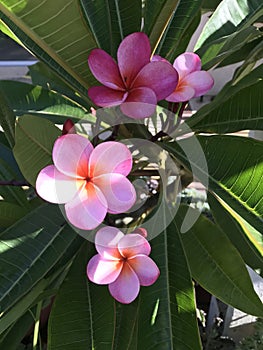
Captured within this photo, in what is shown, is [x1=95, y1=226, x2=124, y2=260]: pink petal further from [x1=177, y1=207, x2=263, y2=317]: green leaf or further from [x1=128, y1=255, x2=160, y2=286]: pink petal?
[x1=177, y1=207, x2=263, y2=317]: green leaf

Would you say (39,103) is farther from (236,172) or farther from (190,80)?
(236,172)

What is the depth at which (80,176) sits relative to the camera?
433mm

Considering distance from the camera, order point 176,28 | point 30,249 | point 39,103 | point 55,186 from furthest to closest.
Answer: point 39,103 → point 176,28 → point 30,249 → point 55,186

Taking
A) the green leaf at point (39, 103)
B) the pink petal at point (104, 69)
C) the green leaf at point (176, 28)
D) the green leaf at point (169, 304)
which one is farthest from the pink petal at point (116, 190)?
the green leaf at point (39, 103)

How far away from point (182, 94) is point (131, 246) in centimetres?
18

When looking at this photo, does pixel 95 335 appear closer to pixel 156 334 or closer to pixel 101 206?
pixel 156 334

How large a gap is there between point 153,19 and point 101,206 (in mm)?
272

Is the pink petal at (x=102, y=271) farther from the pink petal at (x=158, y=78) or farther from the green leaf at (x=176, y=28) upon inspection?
the green leaf at (x=176, y=28)

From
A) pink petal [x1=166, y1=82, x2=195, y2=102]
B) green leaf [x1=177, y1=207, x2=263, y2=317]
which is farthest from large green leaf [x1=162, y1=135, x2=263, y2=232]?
green leaf [x1=177, y1=207, x2=263, y2=317]

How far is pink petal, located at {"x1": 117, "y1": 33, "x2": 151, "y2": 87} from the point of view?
0.47 meters

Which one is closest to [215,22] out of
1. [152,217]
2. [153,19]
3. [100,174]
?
[153,19]

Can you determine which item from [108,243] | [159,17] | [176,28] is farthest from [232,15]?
[108,243]

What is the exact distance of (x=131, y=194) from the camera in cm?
43

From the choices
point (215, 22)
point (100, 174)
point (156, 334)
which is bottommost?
point (156, 334)
